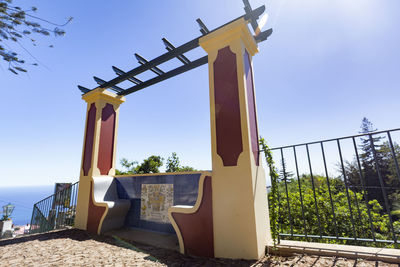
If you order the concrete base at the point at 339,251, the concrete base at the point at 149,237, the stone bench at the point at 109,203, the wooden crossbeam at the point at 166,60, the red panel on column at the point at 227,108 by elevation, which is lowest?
the concrete base at the point at 149,237

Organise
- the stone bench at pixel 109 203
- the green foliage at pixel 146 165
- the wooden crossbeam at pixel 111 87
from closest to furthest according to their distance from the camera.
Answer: the stone bench at pixel 109 203 < the wooden crossbeam at pixel 111 87 < the green foliage at pixel 146 165

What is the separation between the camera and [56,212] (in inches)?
234

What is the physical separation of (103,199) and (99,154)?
1.31m

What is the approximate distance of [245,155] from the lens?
290cm

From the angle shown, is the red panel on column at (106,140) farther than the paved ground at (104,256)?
Yes

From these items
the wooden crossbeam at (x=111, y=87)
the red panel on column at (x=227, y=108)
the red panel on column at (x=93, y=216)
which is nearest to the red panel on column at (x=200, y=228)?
the red panel on column at (x=227, y=108)

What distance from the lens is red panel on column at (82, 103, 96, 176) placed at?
542 cm

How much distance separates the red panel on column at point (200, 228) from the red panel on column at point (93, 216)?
253cm

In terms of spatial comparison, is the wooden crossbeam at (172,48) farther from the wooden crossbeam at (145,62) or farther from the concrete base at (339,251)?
the concrete base at (339,251)

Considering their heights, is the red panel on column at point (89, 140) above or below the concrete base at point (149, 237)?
above

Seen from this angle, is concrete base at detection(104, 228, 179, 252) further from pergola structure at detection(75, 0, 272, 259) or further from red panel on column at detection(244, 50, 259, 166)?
red panel on column at detection(244, 50, 259, 166)

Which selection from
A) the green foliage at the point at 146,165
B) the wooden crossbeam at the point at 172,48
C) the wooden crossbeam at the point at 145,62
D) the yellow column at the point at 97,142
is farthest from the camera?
the green foliage at the point at 146,165

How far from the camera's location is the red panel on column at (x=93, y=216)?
4.58m

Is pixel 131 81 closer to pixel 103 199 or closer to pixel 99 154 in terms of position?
pixel 99 154
